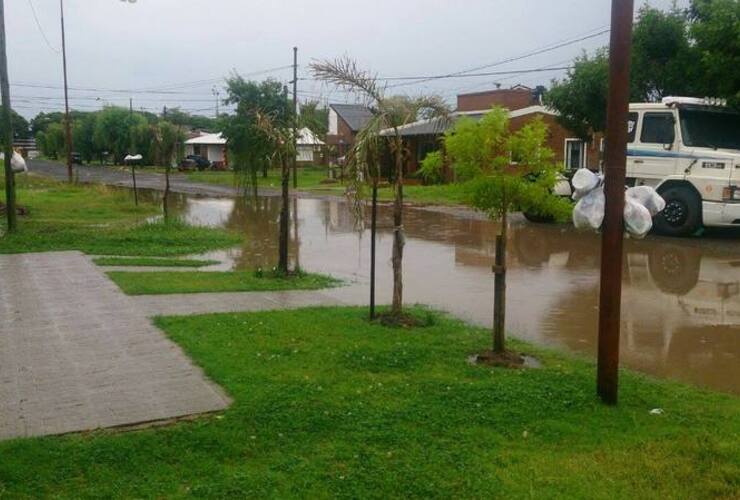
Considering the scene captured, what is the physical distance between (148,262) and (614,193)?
393 inches

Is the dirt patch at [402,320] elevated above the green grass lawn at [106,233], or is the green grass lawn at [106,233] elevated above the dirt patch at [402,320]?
the green grass lawn at [106,233]

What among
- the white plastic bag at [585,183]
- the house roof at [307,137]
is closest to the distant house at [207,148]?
the house roof at [307,137]

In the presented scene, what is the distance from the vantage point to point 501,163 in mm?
7773

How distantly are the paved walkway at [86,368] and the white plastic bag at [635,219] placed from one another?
11.5 ft

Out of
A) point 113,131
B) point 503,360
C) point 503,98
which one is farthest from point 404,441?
point 113,131

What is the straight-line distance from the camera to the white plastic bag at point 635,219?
246 inches

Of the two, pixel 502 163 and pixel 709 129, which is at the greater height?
pixel 709 129

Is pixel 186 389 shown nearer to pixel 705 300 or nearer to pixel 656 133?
pixel 705 300

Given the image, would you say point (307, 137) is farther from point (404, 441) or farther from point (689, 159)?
point (689, 159)

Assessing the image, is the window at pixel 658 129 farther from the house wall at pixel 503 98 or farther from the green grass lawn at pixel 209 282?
the house wall at pixel 503 98

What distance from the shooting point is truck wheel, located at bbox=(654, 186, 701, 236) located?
687 inches

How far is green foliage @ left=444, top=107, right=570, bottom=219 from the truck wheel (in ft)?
34.9

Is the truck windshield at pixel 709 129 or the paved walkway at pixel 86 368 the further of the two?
the truck windshield at pixel 709 129

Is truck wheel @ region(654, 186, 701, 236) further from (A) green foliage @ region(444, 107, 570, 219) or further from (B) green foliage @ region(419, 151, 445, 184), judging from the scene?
(B) green foliage @ region(419, 151, 445, 184)
